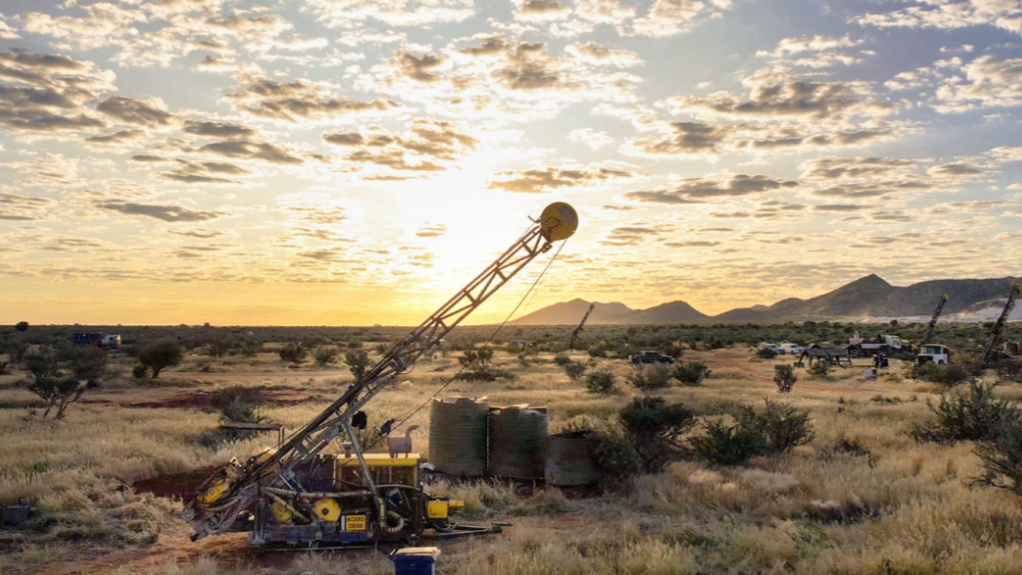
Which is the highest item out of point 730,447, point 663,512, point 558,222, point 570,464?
point 558,222

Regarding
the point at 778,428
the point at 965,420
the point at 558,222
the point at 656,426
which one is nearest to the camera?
the point at 558,222

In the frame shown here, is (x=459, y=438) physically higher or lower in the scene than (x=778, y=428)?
higher

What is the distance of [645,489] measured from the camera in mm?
12766

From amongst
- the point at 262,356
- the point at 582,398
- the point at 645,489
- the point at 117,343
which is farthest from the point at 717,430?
the point at 117,343

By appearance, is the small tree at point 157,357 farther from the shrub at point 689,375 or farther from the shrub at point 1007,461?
the shrub at point 1007,461

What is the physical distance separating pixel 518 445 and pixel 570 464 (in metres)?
1.09

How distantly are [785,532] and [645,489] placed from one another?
323 cm

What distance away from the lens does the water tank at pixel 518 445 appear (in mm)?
14094

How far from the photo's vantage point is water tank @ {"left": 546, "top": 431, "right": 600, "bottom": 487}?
1371 centimetres

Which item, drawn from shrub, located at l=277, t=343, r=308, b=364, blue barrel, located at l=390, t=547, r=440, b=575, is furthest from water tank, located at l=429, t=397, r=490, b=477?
shrub, located at l=277, t=343, r=308, b=364

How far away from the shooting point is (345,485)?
1008 cm

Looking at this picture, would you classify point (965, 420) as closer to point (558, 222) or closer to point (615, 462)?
point (615, 462)

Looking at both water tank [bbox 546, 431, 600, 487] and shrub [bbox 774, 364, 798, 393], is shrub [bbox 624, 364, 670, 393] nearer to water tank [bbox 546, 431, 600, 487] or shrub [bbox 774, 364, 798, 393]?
shrub [bbox 774, 364, 798, 393]

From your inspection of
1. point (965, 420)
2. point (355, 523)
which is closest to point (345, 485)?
point (355, 523)
